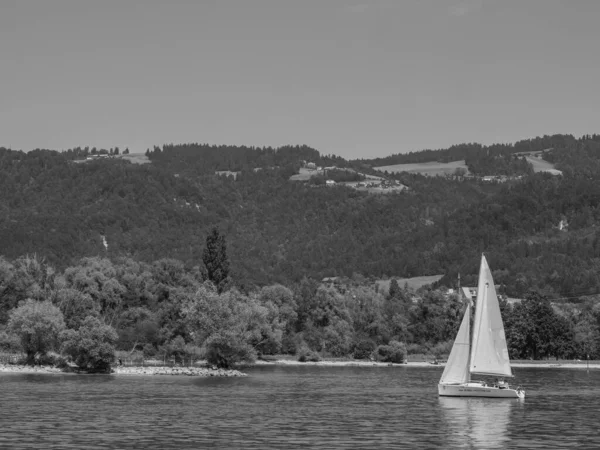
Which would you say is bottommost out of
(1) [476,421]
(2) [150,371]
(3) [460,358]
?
(2) [150,371]

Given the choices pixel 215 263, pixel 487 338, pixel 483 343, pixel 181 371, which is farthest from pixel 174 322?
pixel 487 338

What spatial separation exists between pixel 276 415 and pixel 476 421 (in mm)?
14690

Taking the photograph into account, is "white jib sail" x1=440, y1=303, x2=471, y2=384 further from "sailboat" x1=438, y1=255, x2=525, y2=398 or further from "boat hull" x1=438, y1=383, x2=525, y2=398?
"boat hull" x1=438, y1=383, x2=525, y2=398

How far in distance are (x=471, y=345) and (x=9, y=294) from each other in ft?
318

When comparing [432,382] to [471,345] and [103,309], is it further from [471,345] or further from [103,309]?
[103,309]

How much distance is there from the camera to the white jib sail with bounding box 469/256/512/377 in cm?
9444

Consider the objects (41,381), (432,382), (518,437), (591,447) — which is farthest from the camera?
(432,382)

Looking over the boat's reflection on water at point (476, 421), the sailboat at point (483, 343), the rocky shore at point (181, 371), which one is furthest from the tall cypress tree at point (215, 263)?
the sailboat at point (483, 343)

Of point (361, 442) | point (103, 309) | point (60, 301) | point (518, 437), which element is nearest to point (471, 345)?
point (518, 437)

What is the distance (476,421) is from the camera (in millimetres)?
A: 80625

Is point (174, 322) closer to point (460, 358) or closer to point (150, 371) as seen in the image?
point (150, 371)

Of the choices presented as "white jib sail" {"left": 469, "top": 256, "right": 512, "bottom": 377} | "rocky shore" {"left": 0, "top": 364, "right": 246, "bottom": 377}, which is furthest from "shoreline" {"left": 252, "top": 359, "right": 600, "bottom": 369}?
"white jib sail" {"left": 469, "top": 256, "right": 512, "bottom": 377}

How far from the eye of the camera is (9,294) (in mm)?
172625

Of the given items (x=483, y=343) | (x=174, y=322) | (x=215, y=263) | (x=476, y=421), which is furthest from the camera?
(x=174, y=322)
